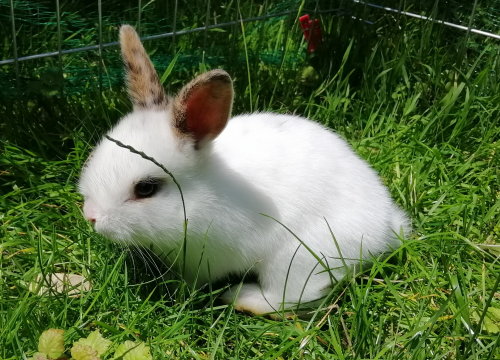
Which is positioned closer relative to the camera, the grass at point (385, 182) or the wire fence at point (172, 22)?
the grass at point (385, 182)

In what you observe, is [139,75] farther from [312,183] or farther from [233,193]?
[312,183]

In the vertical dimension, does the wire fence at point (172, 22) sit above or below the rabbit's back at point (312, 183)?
above

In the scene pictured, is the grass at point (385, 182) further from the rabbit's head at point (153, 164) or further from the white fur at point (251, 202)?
the rabbit's head at point (153, 164)

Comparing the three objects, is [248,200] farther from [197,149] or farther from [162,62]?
[162,62]

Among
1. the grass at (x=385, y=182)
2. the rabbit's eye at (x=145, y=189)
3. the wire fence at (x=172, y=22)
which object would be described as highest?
the wire fence at (x=172, y=22)

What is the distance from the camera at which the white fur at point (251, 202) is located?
234cm

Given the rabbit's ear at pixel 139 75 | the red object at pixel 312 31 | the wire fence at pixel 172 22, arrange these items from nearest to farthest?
1. the rabbit's ear at pixel 139 75
2. the wire fence at pixel 172 22
3. the red object at pixel 312 31

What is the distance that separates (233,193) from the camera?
2.52 m

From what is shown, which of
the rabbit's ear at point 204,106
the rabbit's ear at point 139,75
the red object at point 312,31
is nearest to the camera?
the rabbit's ear at point 204,106

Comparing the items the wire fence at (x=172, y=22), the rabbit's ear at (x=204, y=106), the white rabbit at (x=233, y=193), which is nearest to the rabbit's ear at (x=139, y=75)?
the white rabbit at (x=233, y=193)

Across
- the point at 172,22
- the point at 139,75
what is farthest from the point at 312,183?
the point at 172,22

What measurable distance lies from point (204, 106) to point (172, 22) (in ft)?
6.10

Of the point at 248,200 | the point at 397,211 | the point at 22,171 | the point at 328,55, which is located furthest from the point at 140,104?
the point at 328,55

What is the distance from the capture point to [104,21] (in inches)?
154
